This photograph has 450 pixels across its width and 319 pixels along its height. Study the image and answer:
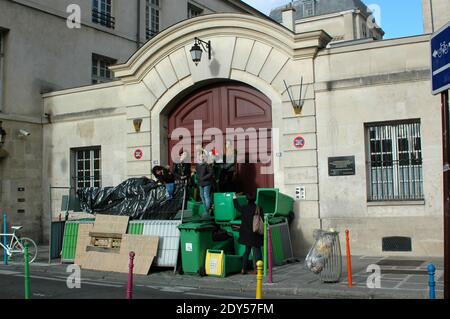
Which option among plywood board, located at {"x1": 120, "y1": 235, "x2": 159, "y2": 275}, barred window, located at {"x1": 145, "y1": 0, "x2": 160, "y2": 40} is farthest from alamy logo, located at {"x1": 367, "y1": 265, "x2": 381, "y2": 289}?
barred window, located at {"x1": 145, "y1": 0, "x2": 160, "y2": 40}

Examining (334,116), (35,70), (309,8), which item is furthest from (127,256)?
(309,8)

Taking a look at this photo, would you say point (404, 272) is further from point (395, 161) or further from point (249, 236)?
point (395, 161)

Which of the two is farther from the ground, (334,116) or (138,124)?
(138,124)

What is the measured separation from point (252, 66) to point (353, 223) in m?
5.18

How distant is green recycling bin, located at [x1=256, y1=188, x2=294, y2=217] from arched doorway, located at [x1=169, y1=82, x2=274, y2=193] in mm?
838

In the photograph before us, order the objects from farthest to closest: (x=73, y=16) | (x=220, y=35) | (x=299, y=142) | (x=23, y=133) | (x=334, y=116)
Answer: (x=73, y=16) < (x=23, y=133) < (x=220, y=35) < (x=299, y=142) < (x=334, y=116)

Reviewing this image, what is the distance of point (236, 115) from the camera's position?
15.6 metres

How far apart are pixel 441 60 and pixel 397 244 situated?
740cm

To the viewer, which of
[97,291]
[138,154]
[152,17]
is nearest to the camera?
[97,291]

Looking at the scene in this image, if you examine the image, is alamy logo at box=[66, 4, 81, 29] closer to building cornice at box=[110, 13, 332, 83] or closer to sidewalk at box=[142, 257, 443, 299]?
building cornice at box=[110, 13, 332, 83]

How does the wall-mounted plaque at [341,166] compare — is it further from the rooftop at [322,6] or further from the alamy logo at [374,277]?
the rooftop at [322,6]

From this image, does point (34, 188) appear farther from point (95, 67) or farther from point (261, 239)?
point (261, 239)
